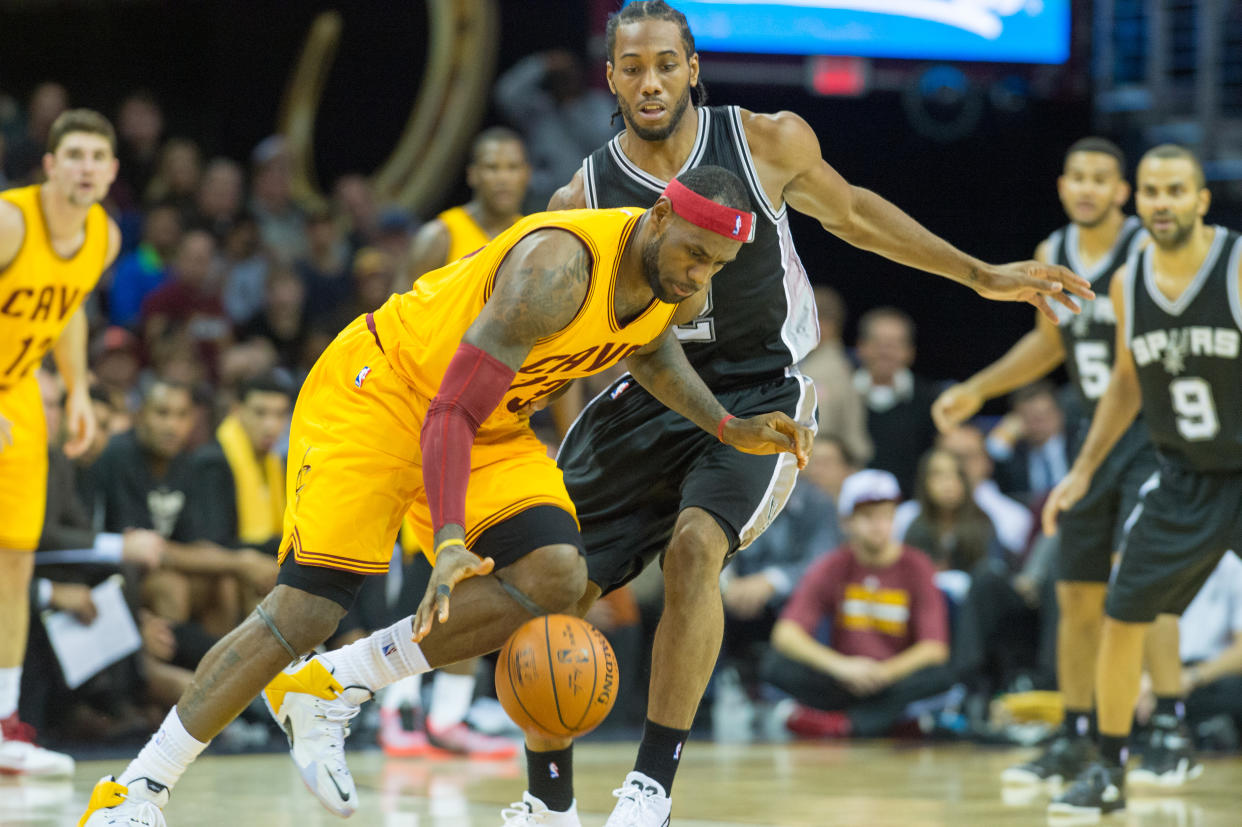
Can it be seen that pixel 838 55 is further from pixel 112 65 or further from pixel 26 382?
pixel 26 382

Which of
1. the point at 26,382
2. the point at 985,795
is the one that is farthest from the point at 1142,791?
the point at 26,382

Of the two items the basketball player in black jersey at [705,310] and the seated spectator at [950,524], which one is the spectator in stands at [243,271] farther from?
the basketball player in black jersey at [705,310]

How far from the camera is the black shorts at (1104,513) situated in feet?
20.4

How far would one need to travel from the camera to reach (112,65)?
42.7ft

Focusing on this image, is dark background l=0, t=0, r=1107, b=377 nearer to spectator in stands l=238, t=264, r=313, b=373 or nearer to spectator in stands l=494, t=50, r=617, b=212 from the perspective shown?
spectator in stands l=494, t=50, r=617, b=212

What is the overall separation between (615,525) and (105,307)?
6639 millimetres

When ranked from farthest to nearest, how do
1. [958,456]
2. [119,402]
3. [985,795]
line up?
[958,456] < [119,402] < [985,795]

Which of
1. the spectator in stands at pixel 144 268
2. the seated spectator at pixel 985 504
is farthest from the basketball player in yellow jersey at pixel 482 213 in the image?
the spectator in stands at pixel 144 268

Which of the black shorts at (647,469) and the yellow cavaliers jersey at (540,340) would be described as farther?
the black shorts at (647,469)

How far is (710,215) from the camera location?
12.5ft

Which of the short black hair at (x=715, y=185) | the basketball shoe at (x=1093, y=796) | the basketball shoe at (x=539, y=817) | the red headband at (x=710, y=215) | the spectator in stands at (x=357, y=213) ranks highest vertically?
the spectator in stands at (x=357, y=213)

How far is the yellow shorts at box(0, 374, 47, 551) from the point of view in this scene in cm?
578

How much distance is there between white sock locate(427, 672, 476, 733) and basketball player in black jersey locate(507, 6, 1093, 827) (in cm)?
229

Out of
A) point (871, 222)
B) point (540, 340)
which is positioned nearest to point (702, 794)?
point (871, 222)
